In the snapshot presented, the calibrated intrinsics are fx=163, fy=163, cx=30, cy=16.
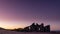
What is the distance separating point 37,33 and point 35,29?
96cm

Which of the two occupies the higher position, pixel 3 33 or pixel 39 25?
pixel 39 25

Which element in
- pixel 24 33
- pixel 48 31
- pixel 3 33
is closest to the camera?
pixel 3 33

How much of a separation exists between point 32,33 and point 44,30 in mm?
950

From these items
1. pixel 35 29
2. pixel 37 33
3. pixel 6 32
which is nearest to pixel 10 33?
pixel 6 32

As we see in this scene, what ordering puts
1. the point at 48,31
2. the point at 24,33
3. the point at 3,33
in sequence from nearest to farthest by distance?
the point at 3,33 → the point at 24,33 → the point at 48,31

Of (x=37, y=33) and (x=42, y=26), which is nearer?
(x=37, y=33)

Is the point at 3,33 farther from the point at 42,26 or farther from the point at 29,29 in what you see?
the point at 42,26

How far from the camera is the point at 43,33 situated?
7602mm

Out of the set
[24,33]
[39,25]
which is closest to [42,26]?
[39,25]

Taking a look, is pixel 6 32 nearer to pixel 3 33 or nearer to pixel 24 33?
pixel 3 33

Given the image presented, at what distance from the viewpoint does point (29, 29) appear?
27.8 ft

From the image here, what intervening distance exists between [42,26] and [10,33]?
2.24 metres

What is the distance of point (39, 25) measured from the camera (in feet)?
28.7

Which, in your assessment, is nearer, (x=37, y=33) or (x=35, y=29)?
(x=37, y=33)
